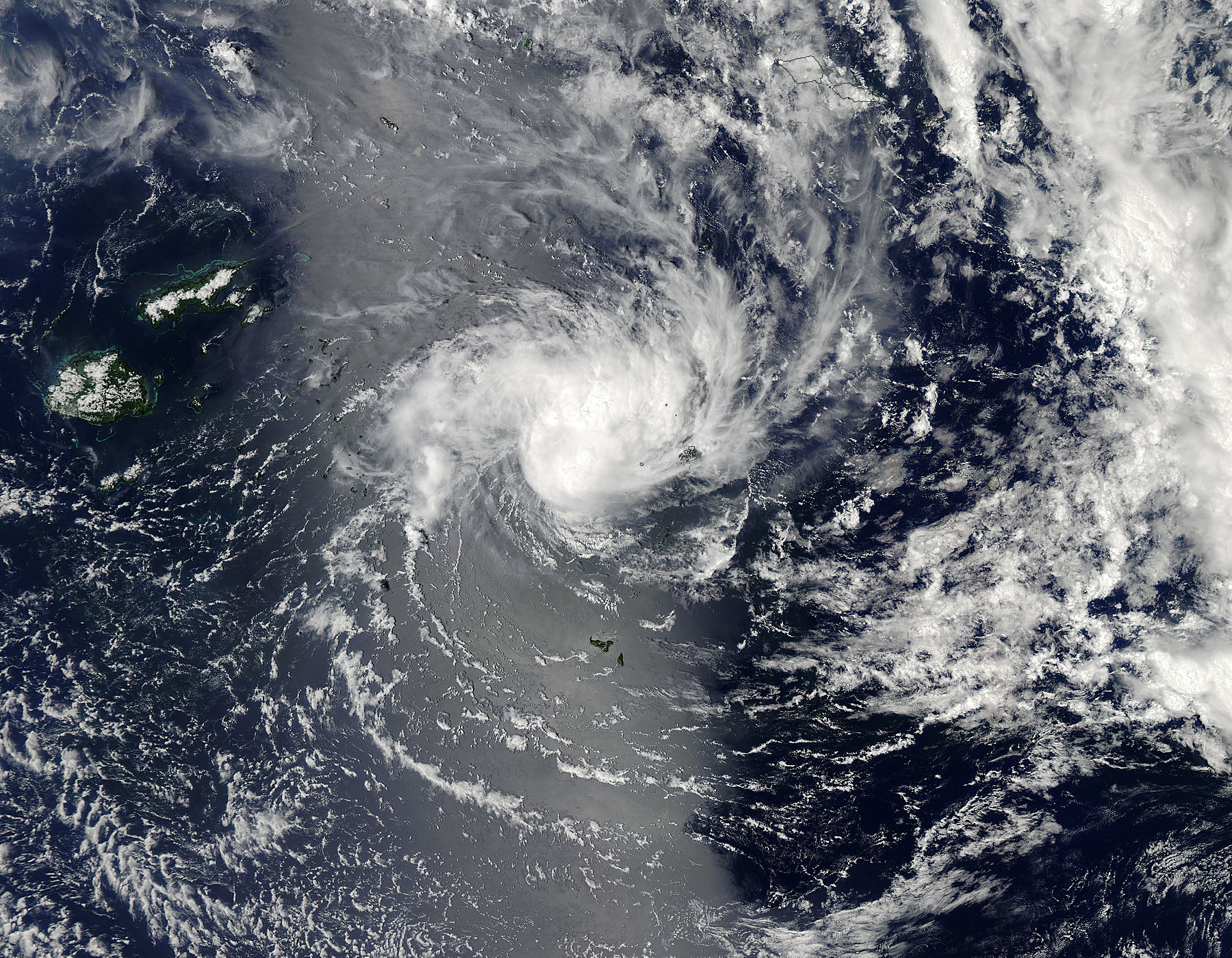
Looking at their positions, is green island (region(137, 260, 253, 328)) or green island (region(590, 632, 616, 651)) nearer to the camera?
green island (region(137, 260, 253, 328))

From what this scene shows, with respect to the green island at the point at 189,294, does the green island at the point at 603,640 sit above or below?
below

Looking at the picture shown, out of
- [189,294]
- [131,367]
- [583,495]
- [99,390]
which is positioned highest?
[583,495]

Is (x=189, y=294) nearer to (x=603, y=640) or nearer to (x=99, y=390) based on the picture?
(x=99, y=390)

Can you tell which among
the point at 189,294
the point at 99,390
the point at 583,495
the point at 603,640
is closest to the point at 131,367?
the point at 99,390

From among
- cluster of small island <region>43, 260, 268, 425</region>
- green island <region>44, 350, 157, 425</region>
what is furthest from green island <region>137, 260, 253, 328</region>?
green island <region>44, 350, 157, 425</region>

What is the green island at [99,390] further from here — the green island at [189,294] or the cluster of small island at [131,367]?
A: the green island at [189,294]

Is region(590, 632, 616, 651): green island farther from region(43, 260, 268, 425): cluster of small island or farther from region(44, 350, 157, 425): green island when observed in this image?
region(44, 350, 157, 425): green island

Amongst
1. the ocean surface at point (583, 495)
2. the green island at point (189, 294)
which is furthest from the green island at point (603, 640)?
the green island at point (189, 294)
